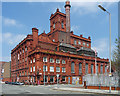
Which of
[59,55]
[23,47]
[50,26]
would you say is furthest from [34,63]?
[50,26]

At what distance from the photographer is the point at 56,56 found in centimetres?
5062

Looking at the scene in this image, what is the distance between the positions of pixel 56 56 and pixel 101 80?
27.3m

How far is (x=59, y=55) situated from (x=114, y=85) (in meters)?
30.3

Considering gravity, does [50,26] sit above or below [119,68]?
above

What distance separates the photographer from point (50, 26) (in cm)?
7112

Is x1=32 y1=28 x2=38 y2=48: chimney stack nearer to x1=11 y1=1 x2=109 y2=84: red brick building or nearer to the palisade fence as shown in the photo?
x1=11 y1=1 x2=109 y2=84: red brick building

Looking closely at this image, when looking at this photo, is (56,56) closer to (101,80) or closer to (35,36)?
(35,36)

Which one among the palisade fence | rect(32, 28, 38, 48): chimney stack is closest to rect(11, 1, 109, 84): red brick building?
rect(32, 28, 38, 48): chimney stack

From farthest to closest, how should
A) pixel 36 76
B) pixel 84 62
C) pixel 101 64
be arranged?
pixel 101 64
pixel 84 62
pixel 36 76

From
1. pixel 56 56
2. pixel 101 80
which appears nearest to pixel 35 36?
pixel 56 56

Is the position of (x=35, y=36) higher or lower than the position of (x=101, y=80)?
higher

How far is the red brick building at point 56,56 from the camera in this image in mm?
47338

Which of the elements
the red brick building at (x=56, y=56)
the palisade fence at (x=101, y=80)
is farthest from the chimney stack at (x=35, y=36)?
the palisade fence at (x=101, y=80)

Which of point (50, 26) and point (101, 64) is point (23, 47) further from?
point (101, 64)
